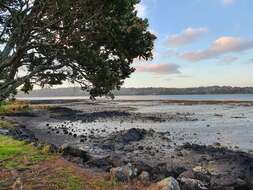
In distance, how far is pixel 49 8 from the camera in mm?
14094

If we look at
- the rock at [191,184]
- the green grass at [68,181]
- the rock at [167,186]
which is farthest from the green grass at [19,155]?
the rock at [167,186]

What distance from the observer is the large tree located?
46.9 feet

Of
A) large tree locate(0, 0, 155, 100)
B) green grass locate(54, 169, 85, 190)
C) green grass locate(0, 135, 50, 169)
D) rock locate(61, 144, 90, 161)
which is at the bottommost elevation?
rock locate(61, 144, 90, 161)

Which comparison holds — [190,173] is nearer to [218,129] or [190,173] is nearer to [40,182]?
[40,182]

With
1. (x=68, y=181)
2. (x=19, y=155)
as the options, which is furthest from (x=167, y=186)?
(x=19, y=155)

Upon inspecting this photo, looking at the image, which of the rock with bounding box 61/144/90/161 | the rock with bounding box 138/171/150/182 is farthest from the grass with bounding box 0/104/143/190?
the rock with bounding box 61/144/90/161

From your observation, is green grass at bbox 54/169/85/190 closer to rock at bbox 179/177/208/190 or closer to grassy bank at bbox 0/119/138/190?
grassy bank at bbox 0/119/138/190

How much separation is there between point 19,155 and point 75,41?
38.3 ft

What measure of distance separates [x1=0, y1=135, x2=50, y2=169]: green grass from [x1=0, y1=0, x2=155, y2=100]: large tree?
260 inches

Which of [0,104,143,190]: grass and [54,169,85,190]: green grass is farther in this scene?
[0,104,143,190]: grass

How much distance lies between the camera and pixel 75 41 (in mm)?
14914

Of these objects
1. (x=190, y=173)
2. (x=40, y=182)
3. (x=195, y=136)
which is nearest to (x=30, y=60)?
(x=40, y=182)

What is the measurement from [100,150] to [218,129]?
974 inches

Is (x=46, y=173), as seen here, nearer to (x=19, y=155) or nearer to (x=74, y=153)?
(x=19, y=155)
